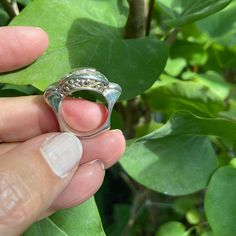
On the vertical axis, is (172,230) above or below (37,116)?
below

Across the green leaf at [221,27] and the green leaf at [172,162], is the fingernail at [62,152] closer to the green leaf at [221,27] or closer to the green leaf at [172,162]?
the green leaf at [172,162]

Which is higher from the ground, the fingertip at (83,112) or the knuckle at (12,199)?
the fingertip at (83,112)

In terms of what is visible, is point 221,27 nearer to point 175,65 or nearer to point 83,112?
point 175,65

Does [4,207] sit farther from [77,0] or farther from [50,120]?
[77,0]

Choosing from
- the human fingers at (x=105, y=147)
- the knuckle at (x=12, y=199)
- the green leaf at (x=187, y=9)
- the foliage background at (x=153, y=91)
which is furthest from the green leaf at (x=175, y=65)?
the knuckle at (x=12, y=199)

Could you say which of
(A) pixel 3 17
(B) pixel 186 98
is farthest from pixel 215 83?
(A) pixel 3 17
